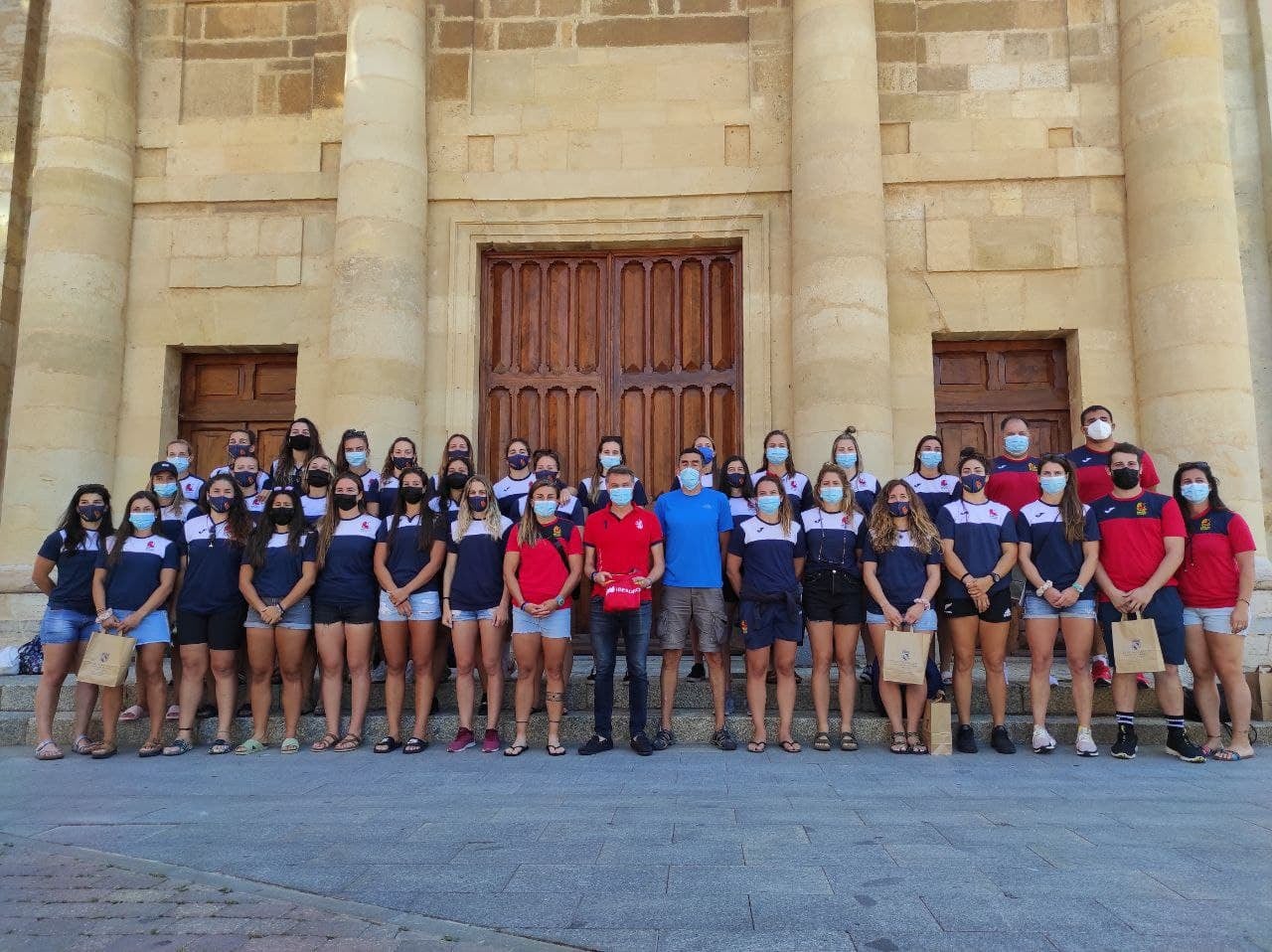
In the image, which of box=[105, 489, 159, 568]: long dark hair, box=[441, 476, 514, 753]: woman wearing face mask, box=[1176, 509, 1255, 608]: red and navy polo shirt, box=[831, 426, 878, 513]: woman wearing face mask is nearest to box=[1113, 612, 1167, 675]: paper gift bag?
box=[1176, 509, 1255, 608]: red and navy polo shirt

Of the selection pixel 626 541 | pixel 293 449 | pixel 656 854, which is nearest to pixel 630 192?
pixel 293 449

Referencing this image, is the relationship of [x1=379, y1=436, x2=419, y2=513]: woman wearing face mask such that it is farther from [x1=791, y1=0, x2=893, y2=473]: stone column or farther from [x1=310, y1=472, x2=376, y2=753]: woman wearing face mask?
[x1=791, y1=0, x2=893, y2=473]: stone column

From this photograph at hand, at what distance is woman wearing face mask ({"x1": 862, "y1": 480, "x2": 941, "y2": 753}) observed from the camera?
22.2 feet

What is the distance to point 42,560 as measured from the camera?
7328 millimetres

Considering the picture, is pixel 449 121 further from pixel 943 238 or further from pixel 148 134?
pixel 943 238

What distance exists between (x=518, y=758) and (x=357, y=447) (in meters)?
3.09

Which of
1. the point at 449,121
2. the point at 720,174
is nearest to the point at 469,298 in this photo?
the point at 449,121

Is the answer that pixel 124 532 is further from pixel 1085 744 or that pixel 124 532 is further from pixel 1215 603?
pixel 1215 603

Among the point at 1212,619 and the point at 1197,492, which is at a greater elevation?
the point at 1197,492

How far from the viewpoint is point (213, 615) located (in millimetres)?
7109

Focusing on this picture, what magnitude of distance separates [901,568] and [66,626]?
252 inches

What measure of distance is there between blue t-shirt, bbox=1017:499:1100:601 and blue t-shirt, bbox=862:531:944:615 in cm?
72

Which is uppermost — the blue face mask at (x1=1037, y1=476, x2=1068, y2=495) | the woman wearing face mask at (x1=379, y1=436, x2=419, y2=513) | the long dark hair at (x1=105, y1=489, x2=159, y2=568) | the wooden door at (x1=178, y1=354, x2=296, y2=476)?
the wooden door at (x1=178, y1=354, x2=296, y2=476)

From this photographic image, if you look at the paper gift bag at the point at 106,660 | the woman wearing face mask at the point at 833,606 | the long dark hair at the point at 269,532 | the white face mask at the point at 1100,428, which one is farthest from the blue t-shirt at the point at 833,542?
the paper gift bag at the point at 106,660
